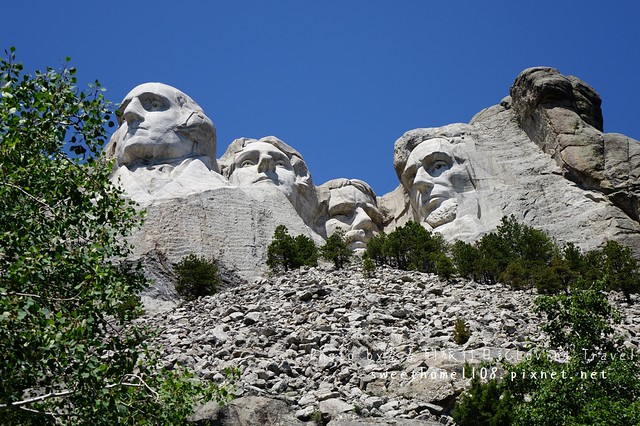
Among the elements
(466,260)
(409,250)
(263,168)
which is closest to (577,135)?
(409,250)

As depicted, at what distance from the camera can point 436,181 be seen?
161 ft

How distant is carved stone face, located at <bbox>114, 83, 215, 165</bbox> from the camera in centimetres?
4341

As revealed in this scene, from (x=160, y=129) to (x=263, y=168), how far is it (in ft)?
20.1

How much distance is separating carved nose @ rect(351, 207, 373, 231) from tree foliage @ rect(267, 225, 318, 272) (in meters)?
16.3

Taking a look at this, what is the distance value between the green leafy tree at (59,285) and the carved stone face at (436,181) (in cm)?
3440

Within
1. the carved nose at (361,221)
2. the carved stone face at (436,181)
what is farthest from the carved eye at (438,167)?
the carved nose at (361,221)

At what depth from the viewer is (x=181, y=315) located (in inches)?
1110

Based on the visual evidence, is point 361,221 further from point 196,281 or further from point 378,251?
point 196,281

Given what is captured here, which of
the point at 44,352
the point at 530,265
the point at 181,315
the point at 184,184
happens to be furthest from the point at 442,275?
the point at 44,352

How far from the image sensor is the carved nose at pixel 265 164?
4734 centimetres

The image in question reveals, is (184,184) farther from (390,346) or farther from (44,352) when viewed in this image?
(44,352)

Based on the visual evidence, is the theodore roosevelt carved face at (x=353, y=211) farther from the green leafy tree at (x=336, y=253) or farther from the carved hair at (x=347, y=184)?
the green leafy tree at (x=336, y=253)

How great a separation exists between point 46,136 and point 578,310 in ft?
33.0

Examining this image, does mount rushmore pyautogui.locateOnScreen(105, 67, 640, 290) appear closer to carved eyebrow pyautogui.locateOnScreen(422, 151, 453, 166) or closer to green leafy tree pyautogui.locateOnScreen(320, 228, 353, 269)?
carved eyebrow pyautogui.locateOnScreen(422, 151, 453, 166)
